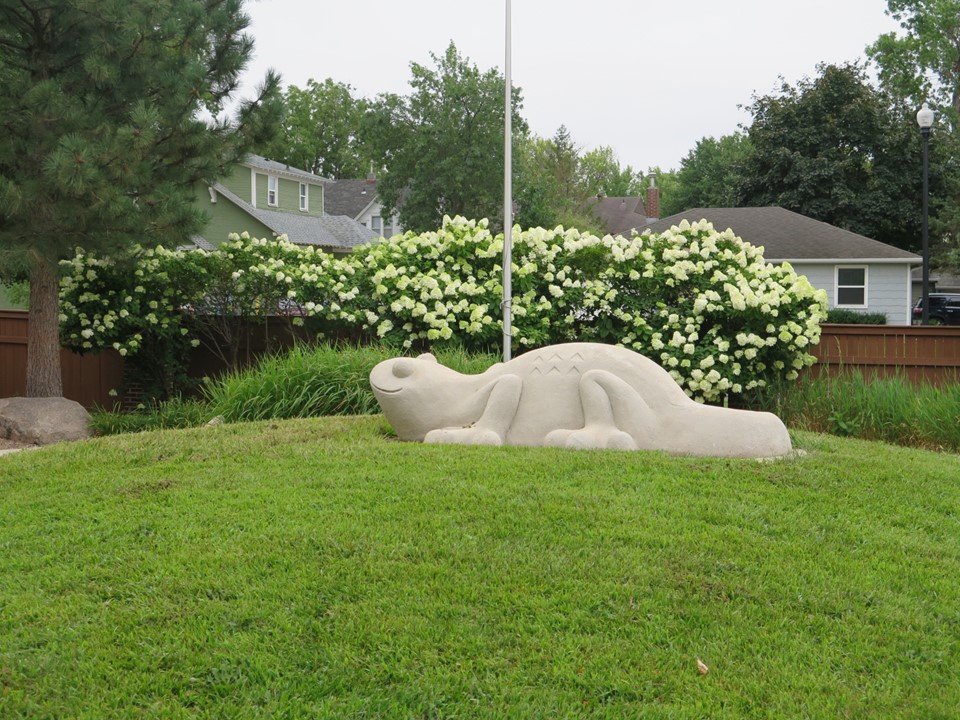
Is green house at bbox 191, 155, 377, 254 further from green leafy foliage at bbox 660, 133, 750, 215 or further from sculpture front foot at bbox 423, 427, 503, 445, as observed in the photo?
sculpture front foot at bbox 423, 427, 503, 445

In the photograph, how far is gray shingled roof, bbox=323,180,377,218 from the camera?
44062 mm

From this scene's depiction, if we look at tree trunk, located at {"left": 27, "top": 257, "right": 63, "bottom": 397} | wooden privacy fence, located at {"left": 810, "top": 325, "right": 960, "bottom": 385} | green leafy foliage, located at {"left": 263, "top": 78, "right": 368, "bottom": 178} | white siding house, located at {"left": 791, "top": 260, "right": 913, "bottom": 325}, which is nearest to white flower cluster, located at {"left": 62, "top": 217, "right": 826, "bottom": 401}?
tree trunk, located at {"left": 27, "top": 257, "right": 63, "bottom": 397}

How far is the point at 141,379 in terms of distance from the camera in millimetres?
12906

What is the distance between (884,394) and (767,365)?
1413mm

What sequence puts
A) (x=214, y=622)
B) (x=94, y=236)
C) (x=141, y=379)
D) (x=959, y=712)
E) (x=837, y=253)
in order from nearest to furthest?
(x=959, y=712)
(x=214, y=622)
(x=94, y=236)
(x=141, y=379)
(x=837, y=253)

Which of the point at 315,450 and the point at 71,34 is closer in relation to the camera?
the point at 315,450

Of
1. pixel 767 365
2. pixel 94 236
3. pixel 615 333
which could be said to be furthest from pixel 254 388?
pixel 767 365

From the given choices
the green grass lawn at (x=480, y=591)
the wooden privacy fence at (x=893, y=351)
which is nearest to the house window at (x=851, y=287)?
the wooden privacy fence at (x=893, y=351)

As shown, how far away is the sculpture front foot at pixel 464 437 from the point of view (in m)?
6.82

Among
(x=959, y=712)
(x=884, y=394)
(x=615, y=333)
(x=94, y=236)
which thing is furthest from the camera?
(x=615, y=333)

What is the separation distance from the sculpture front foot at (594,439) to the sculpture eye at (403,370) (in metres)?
1.27

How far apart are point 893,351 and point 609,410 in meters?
6.00

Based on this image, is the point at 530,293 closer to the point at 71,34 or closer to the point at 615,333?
the point at 615,333

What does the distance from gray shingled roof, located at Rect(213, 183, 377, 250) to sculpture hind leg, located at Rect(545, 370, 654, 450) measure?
79.8 feet
